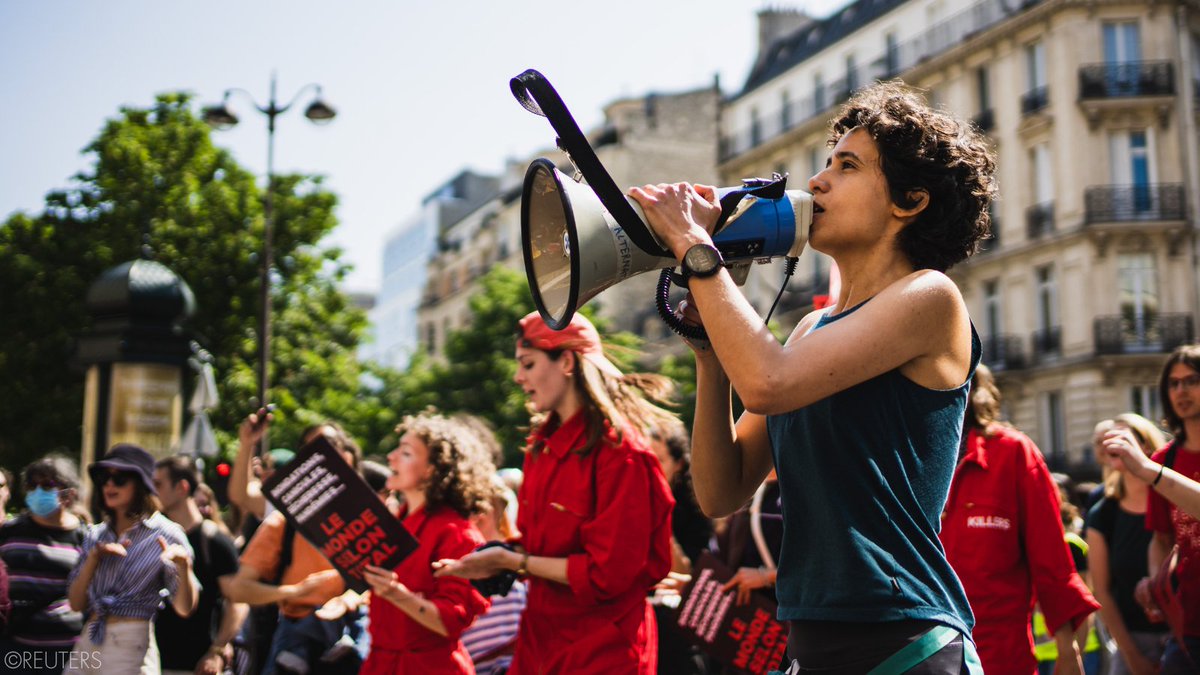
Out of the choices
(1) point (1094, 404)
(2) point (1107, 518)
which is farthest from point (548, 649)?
Answer: (1) point (1094, 404)

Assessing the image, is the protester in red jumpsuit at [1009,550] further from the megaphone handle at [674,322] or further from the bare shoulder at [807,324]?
the megaphone handle at [674,322]

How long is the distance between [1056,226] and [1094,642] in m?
29.6

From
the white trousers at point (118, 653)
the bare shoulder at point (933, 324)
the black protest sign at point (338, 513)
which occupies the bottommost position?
the white trousers at point (118, 653)

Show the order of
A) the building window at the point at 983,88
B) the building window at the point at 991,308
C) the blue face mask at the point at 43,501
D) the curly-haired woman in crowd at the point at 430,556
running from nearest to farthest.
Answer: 1. the curly-haired woman in crowd at the point at 430,556
2. the blue face mask at the point at 43,501
3. the building window at the point at 991,308
4. the building window at the point at 983,88

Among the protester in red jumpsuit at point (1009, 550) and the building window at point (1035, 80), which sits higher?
the building window at point (1035, 80)

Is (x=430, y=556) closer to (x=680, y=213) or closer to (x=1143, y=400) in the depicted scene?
(x=680, y=213)

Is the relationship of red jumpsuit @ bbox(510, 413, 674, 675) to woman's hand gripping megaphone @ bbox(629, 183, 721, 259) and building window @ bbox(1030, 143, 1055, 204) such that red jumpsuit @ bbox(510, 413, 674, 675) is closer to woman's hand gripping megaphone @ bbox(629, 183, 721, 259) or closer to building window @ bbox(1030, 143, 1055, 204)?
woman's hand gripping megaphone @ bbox(629, 183, 721, 259)

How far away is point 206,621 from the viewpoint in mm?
7387

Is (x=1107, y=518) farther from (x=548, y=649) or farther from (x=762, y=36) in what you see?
(x=762, y=36)

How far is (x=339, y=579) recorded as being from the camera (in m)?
6.29

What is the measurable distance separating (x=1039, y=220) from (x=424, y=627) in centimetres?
3489

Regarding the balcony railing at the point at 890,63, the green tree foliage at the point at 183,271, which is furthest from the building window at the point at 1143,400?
the green tree foliage at the point at 183,271

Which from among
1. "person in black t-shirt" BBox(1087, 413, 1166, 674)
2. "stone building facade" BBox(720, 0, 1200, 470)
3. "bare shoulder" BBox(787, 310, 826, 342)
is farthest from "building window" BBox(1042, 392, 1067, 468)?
"bare shoulder" BBox(787, 310, 826, 342)

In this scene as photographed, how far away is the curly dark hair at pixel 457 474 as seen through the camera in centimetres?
582
